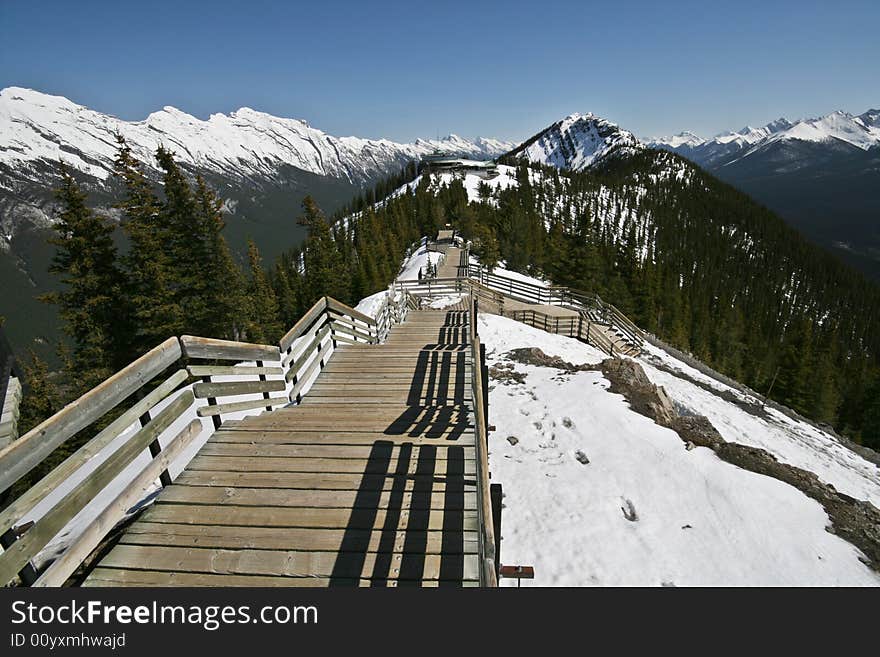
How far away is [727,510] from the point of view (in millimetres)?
7402

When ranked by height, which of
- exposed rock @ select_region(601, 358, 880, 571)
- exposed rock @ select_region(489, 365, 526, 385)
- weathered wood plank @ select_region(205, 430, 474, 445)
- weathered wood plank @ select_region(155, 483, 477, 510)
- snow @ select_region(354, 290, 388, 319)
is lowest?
exposed rock @ select_region(601, 358, 880, 571)

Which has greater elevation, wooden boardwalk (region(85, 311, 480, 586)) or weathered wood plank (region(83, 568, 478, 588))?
wooden boardwalk (region(85, 311, 480, 586))

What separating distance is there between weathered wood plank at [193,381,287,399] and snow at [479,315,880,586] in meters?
4.59

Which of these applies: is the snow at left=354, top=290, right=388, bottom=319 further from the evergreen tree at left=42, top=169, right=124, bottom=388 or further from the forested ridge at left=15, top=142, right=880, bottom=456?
the evergreen tree at left=42, top=169, right=124, bottom=388

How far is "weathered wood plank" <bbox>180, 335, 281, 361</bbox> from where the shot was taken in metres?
4.63

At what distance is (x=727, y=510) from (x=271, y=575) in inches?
315

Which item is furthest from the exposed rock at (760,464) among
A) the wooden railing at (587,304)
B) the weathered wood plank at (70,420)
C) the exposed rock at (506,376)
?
the wooden railing at (587,304)

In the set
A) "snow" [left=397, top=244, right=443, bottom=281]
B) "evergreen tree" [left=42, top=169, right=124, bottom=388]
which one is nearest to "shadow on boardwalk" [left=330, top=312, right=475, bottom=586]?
"evergreen tree" [left=42, top=169, right=124, bottom=388]

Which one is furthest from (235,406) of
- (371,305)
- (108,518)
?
(371,305)

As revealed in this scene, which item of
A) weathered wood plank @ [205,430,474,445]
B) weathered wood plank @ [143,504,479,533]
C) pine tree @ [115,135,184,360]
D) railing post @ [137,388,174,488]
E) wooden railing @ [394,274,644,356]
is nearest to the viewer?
weathered wood plank @ [143,504,479,533]

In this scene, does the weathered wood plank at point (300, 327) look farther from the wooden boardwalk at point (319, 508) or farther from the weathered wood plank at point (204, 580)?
the weathered wood plank at point (204, 580)

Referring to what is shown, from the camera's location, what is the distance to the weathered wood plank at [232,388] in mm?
4953
